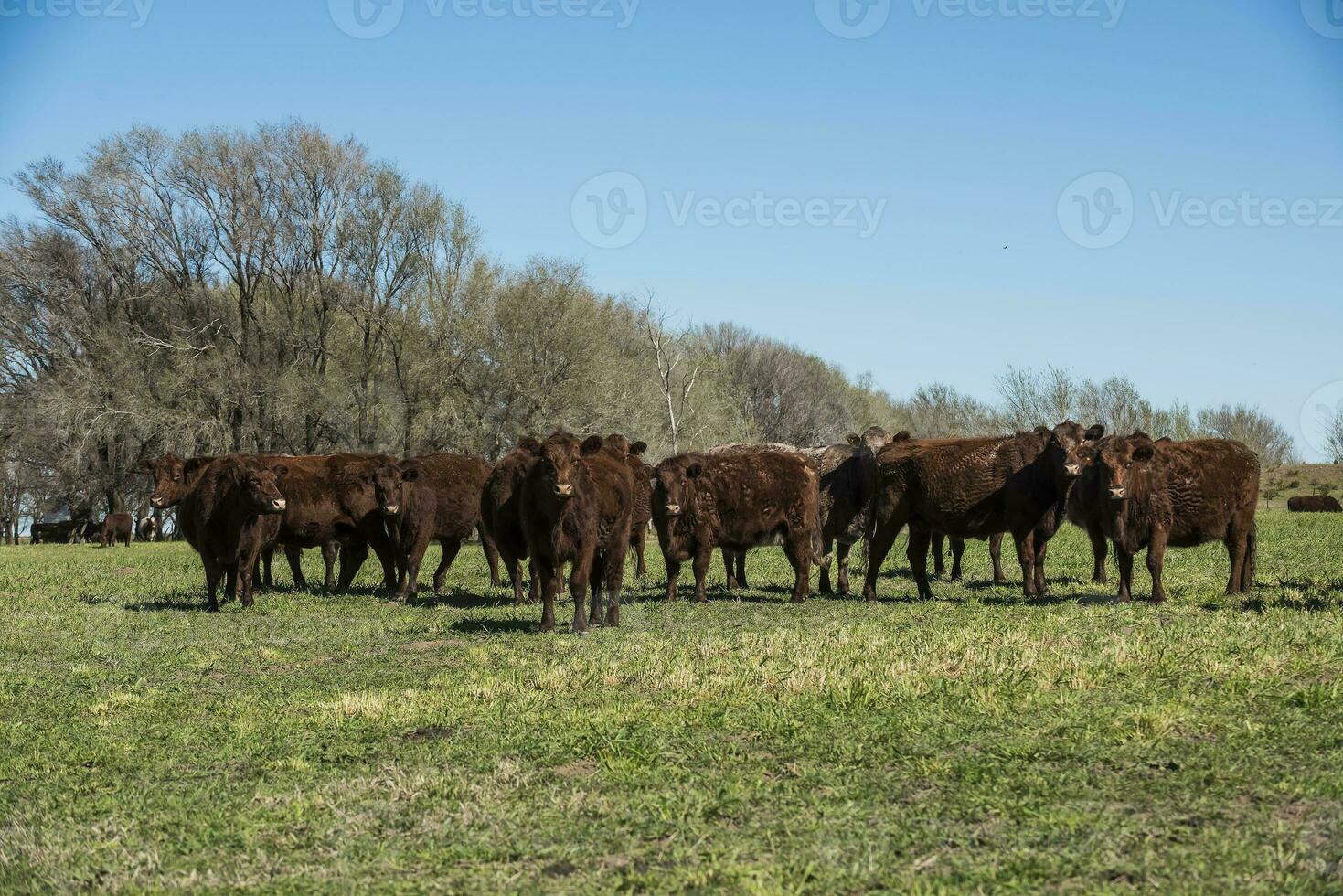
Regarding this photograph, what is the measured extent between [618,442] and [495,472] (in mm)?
1990

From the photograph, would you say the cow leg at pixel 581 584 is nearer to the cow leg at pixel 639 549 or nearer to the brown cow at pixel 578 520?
the brown cow at pixel 578 520

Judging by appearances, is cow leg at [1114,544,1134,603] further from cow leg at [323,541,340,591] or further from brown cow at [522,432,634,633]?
cow leg at [323,541,340,591]

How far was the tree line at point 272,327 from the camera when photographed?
4753 centimetres

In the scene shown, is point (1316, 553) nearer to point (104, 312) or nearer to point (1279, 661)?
point (1279, 661)

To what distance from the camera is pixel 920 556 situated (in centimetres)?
1703

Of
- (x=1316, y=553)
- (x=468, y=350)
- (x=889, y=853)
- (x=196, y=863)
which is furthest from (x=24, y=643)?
(x=468, y=350)

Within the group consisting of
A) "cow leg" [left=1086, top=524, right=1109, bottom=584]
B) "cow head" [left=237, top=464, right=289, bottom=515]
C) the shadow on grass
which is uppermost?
"cow head" [left=237, top=464, right=289, bottom=515]

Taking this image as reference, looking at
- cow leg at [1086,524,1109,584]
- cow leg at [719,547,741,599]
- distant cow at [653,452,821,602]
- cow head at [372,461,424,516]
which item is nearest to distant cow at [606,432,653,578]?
distant cow at [653,452,821,602]

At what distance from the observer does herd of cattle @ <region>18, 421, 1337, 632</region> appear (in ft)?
46.7

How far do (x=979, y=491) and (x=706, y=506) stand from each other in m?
3.64

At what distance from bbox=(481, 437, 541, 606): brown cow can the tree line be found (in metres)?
29.6

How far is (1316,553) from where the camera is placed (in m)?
22.8

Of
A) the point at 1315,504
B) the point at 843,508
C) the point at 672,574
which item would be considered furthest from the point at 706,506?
the point at 1315,504

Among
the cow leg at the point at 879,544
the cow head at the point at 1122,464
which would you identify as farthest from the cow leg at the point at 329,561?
the cow head at the point at 1122,464
